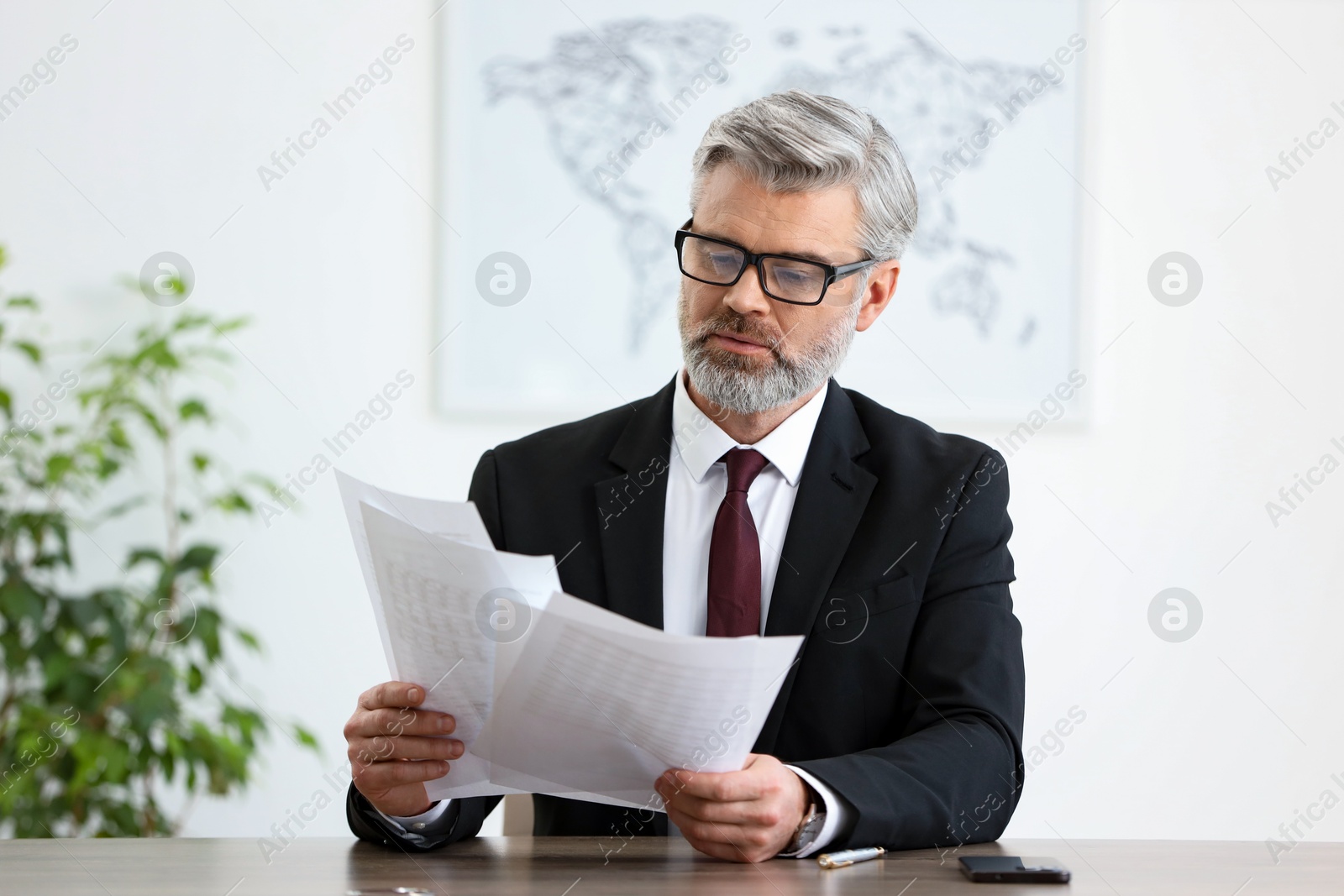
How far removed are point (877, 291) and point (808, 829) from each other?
0.95m

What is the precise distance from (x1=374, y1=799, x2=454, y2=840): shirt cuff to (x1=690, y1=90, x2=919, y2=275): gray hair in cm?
95

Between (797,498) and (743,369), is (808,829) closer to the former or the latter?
(797,498)

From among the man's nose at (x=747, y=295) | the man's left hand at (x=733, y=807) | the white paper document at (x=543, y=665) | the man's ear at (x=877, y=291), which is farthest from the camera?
the man's ear at (x=877, y=291)

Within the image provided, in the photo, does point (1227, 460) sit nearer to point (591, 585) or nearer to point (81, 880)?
point (591, 585)

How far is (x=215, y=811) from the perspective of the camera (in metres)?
2.92

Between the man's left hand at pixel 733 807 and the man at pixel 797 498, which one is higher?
the man at pixel 797 498

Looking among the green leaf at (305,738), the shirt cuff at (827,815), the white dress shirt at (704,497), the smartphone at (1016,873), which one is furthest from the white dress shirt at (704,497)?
the green leaf at (305,738)

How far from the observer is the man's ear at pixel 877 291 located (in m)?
1.83

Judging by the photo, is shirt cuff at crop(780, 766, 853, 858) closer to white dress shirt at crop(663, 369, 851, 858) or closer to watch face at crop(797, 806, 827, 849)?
watch face at crop(797, 806, 827, 849)

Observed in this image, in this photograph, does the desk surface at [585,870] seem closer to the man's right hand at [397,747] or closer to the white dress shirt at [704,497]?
the man's right hand at [397,747]

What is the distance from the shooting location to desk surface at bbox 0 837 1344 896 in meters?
1.05

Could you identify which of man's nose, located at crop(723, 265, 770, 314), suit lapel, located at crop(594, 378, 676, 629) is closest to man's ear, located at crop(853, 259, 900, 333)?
man's nose, located at crop(723, 265, 770, 314)

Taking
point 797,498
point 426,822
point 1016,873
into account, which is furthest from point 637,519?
point 1016,873

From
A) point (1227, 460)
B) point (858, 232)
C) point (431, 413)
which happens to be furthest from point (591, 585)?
point (1227, 460)
